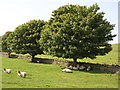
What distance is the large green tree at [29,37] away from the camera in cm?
6300

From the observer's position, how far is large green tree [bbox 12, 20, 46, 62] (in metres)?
63.0

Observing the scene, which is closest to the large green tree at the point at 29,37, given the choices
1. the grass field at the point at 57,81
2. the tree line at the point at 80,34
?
the tree line at the point at 80,34

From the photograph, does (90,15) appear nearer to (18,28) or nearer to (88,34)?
(88,34)

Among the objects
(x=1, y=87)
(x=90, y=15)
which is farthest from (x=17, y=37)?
(x=1, y=87)

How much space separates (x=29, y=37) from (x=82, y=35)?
1020 inches

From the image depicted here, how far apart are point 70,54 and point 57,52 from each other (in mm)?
3940

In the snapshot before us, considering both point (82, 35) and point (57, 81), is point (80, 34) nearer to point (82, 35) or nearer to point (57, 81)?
point (82, 35)

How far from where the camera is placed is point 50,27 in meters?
49.8

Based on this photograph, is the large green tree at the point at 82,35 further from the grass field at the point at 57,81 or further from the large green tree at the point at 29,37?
the large green tree at the point at 29,37

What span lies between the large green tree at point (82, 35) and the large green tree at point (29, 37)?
670 inches

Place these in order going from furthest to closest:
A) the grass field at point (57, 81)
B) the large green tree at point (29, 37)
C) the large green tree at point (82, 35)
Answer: the large green tree at point (29, 37) < the large green tree at point (82, 35) < the grass field at point (57, 81)

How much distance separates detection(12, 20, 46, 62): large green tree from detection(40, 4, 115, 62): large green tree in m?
17.0

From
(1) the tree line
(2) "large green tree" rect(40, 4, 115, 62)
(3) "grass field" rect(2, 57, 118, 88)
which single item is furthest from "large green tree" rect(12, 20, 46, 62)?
(3) "grass field" rect(2, 57, 118, 88)

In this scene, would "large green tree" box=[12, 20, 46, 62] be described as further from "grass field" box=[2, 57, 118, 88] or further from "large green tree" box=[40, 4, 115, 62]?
"grass field" box=[2, 57, 118, 88]
